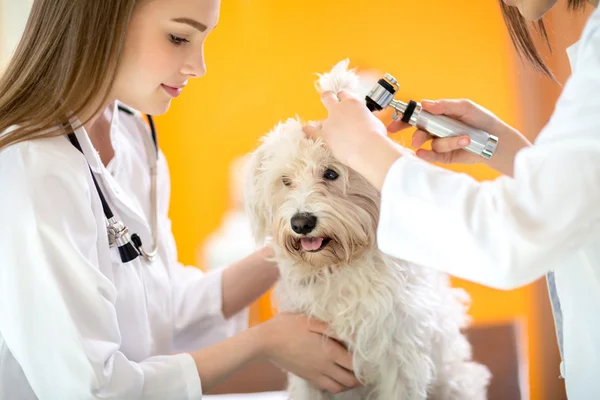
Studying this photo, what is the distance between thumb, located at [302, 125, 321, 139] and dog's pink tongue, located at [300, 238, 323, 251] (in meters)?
0.23

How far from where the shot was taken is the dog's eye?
1346mm

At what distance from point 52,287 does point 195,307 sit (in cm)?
57

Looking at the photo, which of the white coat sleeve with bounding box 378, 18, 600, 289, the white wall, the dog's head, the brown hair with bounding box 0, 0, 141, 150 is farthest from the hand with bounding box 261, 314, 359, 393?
the white wall

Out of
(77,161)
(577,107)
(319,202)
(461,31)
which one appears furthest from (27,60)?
(461,31)

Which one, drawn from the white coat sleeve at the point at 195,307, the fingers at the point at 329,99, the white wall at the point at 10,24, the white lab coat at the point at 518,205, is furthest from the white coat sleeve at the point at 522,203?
the white wall at the point at 10,24

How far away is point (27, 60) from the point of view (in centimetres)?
121

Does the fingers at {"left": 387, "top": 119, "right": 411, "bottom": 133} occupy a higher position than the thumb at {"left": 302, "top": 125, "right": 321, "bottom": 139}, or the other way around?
the thumb at {"left": 302, "top": 125, "right": 321, "bottom": 139}

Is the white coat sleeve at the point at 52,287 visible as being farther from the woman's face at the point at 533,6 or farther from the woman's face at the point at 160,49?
the woman's face at the point at 533,6

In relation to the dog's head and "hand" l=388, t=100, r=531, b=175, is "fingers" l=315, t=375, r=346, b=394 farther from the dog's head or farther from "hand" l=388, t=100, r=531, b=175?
"hand" l=388, t=100, r=531, b=175

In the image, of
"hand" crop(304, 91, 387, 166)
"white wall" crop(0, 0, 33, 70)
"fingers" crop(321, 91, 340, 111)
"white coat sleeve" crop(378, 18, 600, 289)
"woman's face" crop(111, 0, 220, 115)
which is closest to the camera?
"white coat sleeve" crop(378, 18, 600, 289)

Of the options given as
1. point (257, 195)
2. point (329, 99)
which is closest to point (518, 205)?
point (329, 99)

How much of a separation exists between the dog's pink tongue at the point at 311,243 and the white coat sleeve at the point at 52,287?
1.35ft

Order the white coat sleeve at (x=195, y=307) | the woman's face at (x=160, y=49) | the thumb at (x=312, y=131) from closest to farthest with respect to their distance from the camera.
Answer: the woman's face at (x=160, y=49) < the thumb at (x=312, y=131) < the white coat sleeve at (x=195, y=307)

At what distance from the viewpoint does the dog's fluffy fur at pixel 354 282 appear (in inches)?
50.6
